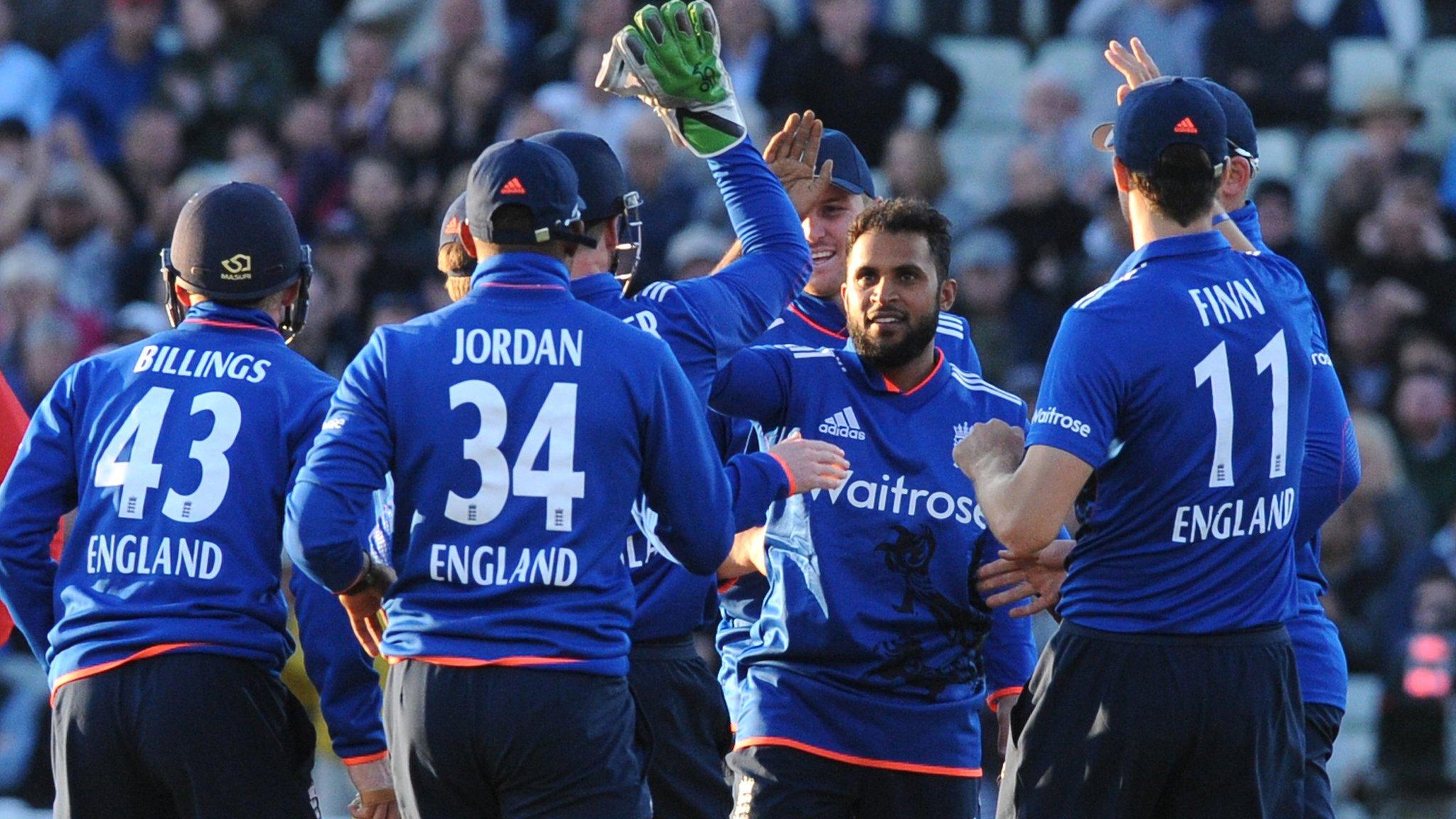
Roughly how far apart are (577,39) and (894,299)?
25.5 feet

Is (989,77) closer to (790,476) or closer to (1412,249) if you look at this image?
(1412,249)

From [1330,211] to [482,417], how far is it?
849 centimetres

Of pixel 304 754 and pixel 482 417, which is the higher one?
pixel 482 417

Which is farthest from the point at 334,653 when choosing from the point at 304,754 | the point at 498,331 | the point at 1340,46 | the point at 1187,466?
the point at 1340,46

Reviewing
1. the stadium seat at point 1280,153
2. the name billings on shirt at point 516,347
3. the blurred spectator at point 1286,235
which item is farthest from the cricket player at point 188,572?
the stadium seat at point 1280,153

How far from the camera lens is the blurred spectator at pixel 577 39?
41.5 feet

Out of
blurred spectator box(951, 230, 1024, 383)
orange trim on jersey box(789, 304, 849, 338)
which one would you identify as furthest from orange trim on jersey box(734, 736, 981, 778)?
blurred spectator box(951, 230, 1024, 383)

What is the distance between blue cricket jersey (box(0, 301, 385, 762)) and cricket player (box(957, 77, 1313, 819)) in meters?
1.73

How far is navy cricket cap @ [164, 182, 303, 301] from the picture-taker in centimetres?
522

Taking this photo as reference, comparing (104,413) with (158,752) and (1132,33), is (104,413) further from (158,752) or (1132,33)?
(1132,33)

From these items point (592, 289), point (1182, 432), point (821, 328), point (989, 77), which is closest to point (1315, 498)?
point (1182, 432)

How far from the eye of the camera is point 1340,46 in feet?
41.5

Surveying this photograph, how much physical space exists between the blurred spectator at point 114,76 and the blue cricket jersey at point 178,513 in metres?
8.50

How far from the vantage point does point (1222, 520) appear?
4852mm
